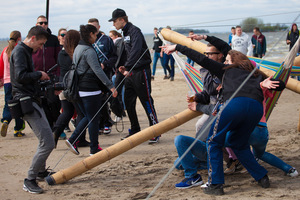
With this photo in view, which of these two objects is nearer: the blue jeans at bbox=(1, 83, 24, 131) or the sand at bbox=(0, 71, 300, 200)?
the sand at bbox=(0, 71, 300, 200)

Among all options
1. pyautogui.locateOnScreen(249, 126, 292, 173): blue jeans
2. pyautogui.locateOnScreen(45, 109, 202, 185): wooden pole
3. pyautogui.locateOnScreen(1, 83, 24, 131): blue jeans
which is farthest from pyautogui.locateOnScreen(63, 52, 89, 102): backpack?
pyautogui.locateOnScreen(249, 126, 292, 173): blue jeans

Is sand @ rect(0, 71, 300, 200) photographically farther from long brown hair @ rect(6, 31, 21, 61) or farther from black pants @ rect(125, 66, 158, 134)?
long brown hair @ rect(6, 31, 21, 61)

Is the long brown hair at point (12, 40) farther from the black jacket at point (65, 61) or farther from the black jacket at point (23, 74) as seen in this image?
the black jacket at point (23, 74)

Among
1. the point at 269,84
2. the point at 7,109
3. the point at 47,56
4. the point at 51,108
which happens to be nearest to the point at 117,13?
the point at 47,56

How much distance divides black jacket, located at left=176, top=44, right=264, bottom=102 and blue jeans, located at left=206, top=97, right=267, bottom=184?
6 centimetres

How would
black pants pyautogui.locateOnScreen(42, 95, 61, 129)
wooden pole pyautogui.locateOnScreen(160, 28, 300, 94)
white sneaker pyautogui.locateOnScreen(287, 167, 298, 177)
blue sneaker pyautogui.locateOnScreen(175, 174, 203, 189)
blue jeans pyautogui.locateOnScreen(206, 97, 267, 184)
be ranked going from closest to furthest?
blue jeans pyautogui.locateOnScreen(206, 97, 267, 184), blue sneaker pyautogui.locateOnScreen(175, 174, 203, 189), white sneaker pyautogui.locateOnScreen(287, 167, 298, 177), wooden pole pyautogui.locateOnScreen(160, 28, 300, 94), black pants pyautogui.locateOnScreen(42, 95, 61, 129)

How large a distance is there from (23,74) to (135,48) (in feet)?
7.41

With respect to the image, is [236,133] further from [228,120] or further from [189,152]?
[189,152]

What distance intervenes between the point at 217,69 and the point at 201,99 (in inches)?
28.7

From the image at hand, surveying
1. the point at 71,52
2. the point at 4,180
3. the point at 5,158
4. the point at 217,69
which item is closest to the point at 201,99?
the point at 217,69

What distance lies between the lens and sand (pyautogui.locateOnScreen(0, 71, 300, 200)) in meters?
3.79

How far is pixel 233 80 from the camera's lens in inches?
137

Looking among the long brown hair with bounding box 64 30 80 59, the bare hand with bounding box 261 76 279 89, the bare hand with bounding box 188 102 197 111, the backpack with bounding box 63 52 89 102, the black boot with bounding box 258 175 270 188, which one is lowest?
the black boot with bounding box 258 175 270 188

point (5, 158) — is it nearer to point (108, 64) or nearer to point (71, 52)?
point (71, 52)
